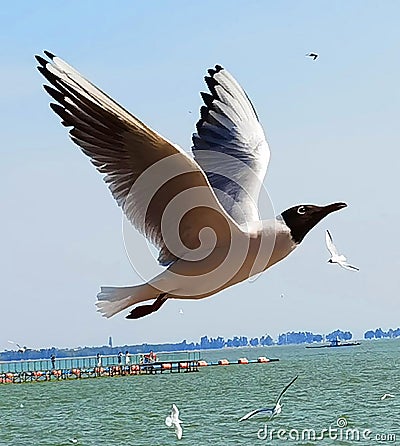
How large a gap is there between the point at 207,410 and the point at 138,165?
37.7 metres

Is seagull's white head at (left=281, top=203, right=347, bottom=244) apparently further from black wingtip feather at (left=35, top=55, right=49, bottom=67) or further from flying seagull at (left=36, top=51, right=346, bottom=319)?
black wingtip feather at (left=35, top=55, right=49, bottom=67)

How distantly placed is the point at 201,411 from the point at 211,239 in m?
37.3

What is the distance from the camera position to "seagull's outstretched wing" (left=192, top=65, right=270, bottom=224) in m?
6.68

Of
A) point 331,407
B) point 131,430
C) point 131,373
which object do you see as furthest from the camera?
point 131,373

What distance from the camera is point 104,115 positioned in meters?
5.20

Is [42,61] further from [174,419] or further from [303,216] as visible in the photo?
[174,419]

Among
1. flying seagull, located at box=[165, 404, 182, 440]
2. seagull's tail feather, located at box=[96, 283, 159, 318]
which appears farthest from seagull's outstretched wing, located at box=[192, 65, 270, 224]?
flying seagull, located at box=[165, 404, 182, 440]

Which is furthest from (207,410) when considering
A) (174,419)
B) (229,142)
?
(229,142)

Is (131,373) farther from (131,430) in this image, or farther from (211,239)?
(211,239)

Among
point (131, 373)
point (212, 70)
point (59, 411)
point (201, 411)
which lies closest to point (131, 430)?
point (201, 411)

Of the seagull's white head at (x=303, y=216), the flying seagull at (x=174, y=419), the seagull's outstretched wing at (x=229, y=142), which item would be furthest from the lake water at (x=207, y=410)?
the seagull's white head at (x=303, y=216)

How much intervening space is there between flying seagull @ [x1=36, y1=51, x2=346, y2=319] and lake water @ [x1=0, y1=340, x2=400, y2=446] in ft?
76.4

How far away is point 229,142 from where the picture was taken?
7.23 meters

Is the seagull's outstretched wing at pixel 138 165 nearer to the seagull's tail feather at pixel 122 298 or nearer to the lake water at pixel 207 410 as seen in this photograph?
the seagull's tail feather at pixel 122 298
